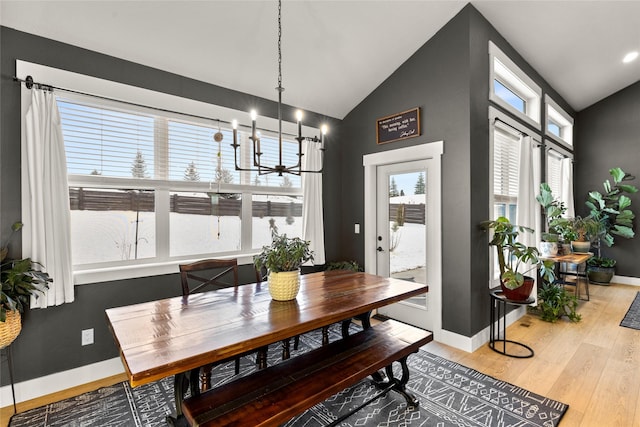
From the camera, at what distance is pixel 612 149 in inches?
227

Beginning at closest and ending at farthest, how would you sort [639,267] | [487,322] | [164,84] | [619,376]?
1. [619,376]
2. [164,84]
3. [487,322]
4. [639,267]

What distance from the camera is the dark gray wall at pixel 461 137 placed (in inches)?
116

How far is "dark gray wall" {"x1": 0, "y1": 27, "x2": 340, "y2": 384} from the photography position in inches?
85.8

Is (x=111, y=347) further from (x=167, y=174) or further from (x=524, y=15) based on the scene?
(x=524, y=15)

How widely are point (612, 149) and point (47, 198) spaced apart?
331 inches

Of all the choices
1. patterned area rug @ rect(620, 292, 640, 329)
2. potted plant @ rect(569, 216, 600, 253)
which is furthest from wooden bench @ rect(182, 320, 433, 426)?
potted plant @ rect(569, 216, 600, 253)

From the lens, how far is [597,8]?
10.6 feet

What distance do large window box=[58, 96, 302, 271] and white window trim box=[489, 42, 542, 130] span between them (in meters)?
2.54

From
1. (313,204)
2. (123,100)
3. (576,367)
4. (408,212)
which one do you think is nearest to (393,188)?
(408,212)

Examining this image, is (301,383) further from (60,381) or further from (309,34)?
(309,34)

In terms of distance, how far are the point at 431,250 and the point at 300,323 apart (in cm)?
211

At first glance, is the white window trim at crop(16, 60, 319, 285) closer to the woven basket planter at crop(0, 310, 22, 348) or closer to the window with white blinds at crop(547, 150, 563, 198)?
the woven basket planter at crop(0, 310, 22, 348)

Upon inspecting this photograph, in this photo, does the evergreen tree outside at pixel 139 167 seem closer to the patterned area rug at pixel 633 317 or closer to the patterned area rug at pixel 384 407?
the patterned area rug at pixel 384 407

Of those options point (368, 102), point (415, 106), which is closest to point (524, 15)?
point (415, 106)
